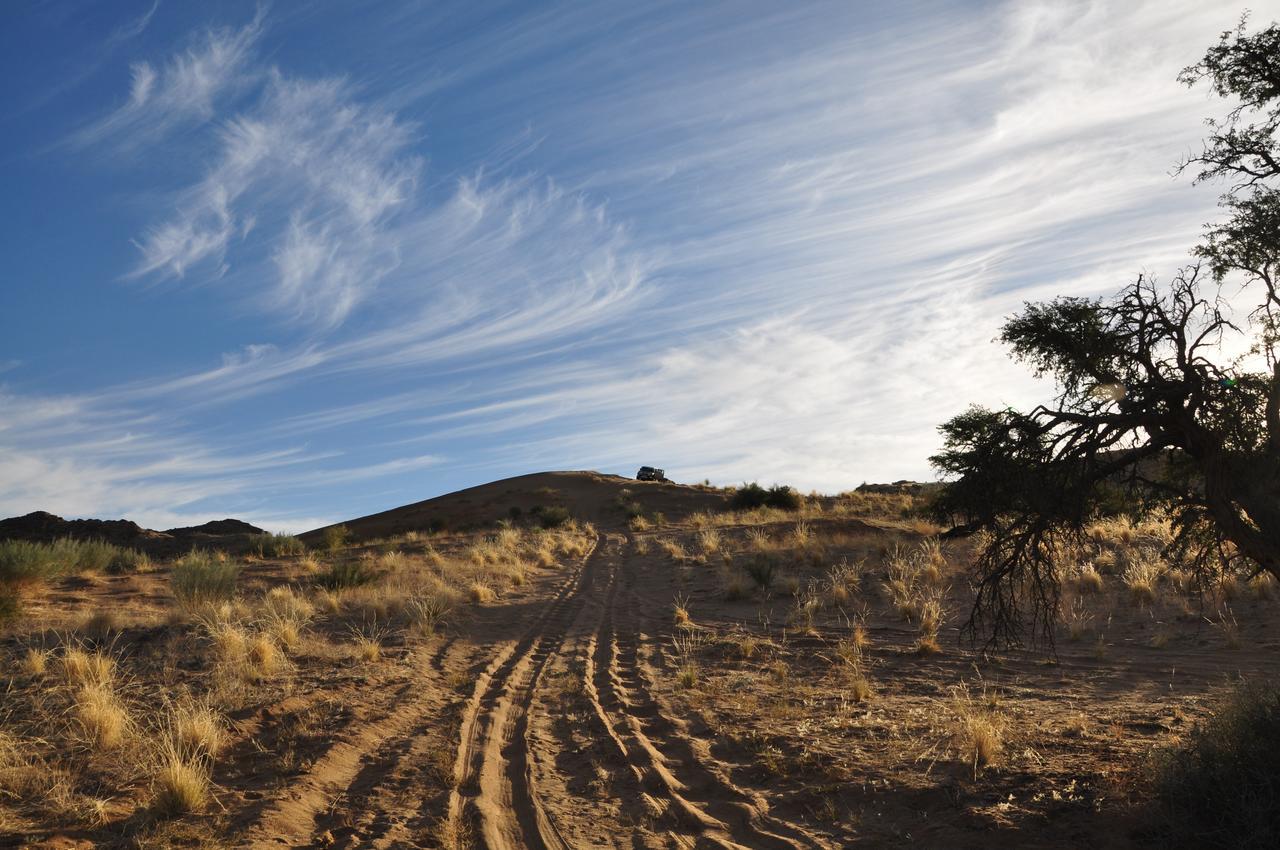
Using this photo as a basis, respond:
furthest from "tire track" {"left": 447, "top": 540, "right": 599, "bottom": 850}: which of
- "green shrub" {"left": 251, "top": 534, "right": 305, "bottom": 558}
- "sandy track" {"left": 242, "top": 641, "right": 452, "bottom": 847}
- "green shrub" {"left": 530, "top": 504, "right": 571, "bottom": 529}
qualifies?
"green shrub" {"left": 530, "top": 504, "right": 571, "bottom": 529}

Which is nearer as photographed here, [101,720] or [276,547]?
[101,720]

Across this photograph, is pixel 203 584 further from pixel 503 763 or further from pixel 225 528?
pixel 225 528

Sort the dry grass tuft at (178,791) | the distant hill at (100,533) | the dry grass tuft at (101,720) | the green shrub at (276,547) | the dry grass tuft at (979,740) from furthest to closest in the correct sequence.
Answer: the distant hill at (100,533)
the green shrub at (276,547)
the dry grass tuft at (101,720)
the dry grass tuft at (979,740)
the dry grass tuft at (178,791)

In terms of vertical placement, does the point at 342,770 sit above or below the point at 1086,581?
below

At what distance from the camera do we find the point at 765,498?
51.6 meters

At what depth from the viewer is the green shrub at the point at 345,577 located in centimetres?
2050

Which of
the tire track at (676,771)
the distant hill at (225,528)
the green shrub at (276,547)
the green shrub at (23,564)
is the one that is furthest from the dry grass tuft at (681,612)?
the distant hill at (225,528)

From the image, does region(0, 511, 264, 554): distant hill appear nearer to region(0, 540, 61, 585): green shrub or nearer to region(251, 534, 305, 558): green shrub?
region(251, 534, 305, 558): green shrub

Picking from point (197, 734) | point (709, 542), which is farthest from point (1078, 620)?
point (709, 542)

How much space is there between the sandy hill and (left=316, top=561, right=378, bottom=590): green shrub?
29.6m

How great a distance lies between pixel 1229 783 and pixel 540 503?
61.2 m

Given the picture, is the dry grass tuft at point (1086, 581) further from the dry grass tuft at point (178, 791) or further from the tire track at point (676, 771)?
the dry grass tuft at point (178, 791)

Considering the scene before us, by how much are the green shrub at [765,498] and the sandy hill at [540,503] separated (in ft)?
9.34

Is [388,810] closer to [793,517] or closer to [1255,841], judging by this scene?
[1255,841]
